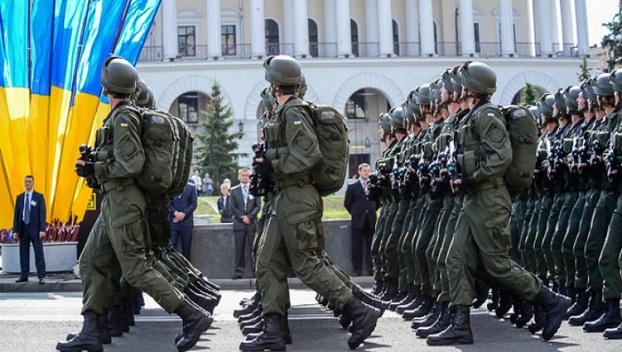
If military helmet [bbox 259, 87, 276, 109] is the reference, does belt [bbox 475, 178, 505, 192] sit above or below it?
below

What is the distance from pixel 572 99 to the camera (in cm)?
1166

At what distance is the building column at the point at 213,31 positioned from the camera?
214ft

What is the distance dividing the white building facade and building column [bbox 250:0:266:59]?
0.22 feet

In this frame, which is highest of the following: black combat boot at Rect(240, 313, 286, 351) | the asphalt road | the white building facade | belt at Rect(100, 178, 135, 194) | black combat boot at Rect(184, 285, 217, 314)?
the white building facade

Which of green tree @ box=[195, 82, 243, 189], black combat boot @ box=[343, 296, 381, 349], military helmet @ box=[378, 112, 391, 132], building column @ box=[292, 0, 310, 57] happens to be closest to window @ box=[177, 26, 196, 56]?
building column @ box=[292, 0, 310, 57]

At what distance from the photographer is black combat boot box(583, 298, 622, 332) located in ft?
31.9

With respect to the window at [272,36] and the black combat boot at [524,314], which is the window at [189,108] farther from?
the black combat boot at [524,314]

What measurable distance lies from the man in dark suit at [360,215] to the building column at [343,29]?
49.1m

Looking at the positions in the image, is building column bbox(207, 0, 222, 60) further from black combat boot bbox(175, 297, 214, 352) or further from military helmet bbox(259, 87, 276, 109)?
black combat boot bbox(175, 297, 214, 352)

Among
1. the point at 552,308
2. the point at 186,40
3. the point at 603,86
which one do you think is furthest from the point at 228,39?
the point at 552,308

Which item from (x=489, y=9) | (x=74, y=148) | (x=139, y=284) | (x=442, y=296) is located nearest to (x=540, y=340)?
(x=442, y=296)

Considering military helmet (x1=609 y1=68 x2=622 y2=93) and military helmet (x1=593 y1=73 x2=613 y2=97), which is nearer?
military helmet (x1=609 y1=68 x2=622 y2=93)

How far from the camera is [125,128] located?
866 cm

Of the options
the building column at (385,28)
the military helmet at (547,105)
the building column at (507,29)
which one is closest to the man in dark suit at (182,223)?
the military helmet at (547,105)
